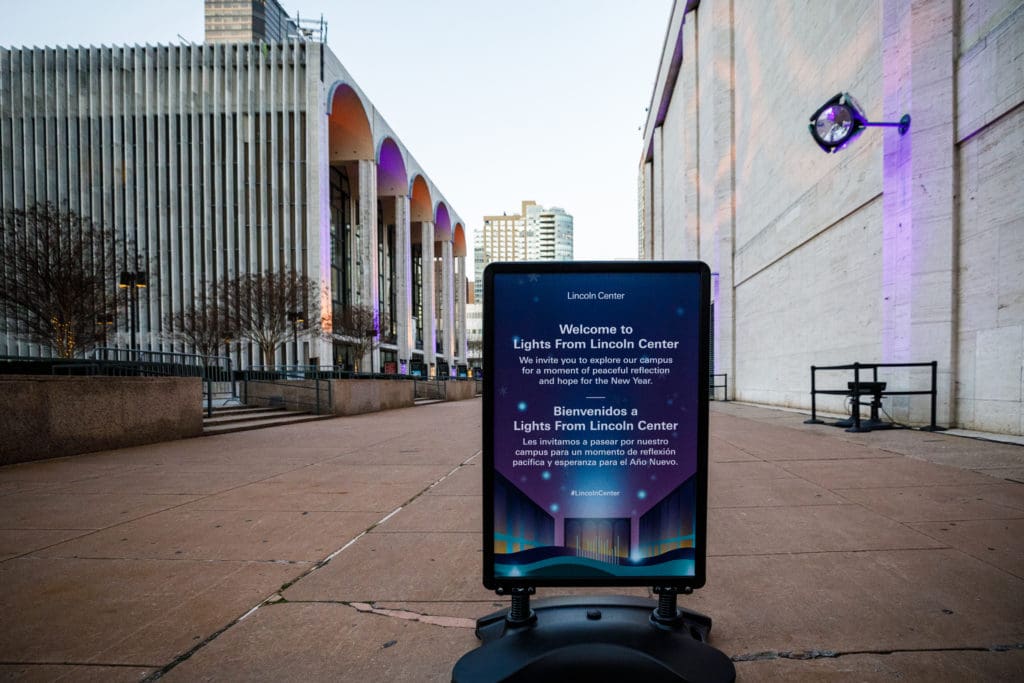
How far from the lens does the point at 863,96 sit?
11.7 metres

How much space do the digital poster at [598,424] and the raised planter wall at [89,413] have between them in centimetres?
893

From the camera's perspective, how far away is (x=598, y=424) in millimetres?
2045

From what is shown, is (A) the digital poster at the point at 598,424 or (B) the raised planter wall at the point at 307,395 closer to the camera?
(A) the digital poster at the point at 598,424

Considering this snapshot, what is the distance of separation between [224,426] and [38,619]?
10.8m

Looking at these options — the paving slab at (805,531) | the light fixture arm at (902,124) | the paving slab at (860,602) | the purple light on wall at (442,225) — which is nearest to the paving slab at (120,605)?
the paving slab at (860,602)

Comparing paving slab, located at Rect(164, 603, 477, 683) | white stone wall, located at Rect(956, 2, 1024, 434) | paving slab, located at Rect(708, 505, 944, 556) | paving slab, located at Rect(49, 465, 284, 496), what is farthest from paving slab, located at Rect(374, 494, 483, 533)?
white stone wall, located at Rect(956, 2, 1024, 434)

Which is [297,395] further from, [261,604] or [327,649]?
[327,649]

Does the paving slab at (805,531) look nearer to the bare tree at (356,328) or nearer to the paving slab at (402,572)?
the paving slab at (402,572)

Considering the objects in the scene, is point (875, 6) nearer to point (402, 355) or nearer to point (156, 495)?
point (156, 495)

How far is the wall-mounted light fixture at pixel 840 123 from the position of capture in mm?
10073

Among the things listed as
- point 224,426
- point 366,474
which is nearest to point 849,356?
point 366,474

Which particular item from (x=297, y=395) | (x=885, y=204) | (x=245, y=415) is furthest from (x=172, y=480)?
(x=885, y=204)

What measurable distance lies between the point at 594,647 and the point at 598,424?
826mm

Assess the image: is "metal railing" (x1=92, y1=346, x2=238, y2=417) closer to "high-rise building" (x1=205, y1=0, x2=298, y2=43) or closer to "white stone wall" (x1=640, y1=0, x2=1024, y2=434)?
"white stone wall" (x1=640, y1=0, x2=1024, y2=434)
